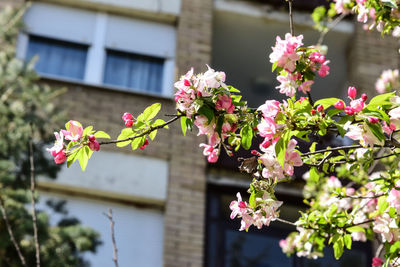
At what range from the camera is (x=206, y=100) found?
3.51 m

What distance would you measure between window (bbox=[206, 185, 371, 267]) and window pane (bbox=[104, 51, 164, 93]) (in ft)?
6.87

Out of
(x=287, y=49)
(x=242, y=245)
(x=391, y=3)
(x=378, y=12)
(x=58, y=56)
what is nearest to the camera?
(x=287, y=49)

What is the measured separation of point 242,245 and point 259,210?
6.54 meters

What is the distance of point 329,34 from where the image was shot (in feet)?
41.3

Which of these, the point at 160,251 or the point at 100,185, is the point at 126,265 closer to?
the point at 160,251

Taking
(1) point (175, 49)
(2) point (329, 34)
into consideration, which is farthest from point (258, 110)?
(2) point (329, 34)

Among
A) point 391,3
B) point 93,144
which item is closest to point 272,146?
point 93,144

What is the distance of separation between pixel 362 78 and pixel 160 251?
15.4 feet

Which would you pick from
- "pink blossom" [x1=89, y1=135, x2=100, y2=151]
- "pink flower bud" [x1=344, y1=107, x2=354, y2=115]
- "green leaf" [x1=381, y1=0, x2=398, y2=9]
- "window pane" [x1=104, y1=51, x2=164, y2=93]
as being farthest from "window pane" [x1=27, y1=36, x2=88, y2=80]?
"pink flower bud" [x1=344, y1=107, x2=354, y2=115]

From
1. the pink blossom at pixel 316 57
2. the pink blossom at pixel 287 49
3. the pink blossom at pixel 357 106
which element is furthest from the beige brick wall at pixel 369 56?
the pink blossom at pixel 357 106

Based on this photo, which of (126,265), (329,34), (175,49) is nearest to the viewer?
(126,265)

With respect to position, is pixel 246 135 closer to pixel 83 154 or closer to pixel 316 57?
pixel 316 57

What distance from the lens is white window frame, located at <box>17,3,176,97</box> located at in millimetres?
11383

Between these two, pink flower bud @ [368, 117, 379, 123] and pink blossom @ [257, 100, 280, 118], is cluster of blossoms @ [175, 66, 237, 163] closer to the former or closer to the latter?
pink blossom @ [257, 100, 280, 118]
